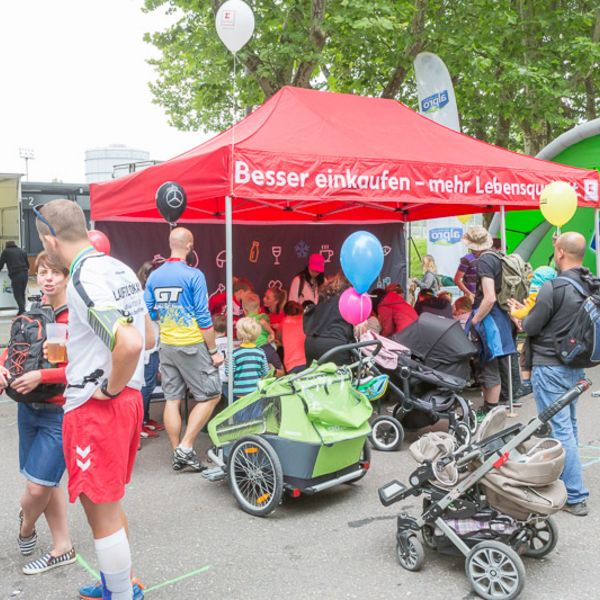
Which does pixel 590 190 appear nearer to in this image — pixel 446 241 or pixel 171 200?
pixel 446 241

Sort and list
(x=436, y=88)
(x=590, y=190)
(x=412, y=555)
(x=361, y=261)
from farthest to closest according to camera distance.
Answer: (x=436, y=88)
(x=590, y=190)
(x=361, y=261)
(x=412, y=555)

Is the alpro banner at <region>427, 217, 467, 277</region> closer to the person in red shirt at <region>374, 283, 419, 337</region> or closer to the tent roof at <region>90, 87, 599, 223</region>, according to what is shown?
the tent roof at <region>90, 87, 599, 223</region>

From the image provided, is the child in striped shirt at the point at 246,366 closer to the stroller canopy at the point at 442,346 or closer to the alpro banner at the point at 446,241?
the stroller canopy at the point at 442,346

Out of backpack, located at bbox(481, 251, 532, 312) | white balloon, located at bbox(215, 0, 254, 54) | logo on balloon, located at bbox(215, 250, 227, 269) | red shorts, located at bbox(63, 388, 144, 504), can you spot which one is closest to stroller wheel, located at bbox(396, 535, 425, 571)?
red shorts, located at bbox(63, 388, 144, 504)

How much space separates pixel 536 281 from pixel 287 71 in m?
8.53

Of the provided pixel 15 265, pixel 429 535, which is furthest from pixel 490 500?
pixel 15 265

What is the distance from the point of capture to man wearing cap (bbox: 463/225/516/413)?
660cm

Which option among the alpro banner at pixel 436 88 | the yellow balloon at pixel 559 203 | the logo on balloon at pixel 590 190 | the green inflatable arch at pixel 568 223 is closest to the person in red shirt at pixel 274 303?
the yellow balloon at pixel 559 203

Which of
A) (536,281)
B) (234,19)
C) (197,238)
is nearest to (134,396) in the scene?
(536,281)

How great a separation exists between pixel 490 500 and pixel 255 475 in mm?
1640

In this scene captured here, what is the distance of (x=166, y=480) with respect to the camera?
5.18 meters

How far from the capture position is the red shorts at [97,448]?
2705 mm

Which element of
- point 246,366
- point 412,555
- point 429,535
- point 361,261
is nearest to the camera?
point 412,555

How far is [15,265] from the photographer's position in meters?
15.7
